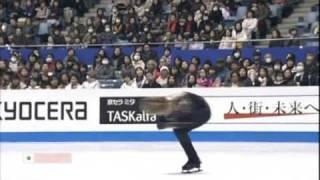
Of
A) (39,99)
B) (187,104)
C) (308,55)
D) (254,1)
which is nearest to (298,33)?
(308,55)

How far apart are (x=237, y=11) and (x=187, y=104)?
3212 millimetres

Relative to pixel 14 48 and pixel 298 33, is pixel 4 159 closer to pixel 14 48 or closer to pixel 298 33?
pixel 14 48

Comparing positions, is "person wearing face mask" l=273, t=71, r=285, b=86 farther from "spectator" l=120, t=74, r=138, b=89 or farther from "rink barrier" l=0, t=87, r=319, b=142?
"spectator" l=120, t=74, r=138, b=89

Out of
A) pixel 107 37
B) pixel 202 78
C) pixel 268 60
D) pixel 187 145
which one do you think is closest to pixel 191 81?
pixel 202 78

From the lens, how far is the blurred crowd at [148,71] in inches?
316

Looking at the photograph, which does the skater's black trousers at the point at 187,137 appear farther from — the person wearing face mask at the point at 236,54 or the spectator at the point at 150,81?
the spectator at the point at 150,81

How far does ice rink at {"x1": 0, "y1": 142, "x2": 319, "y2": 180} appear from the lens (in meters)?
5.39

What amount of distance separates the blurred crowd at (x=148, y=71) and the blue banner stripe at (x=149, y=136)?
1.94 ft

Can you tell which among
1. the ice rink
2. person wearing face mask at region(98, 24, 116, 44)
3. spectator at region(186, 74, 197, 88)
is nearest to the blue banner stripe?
the ice rink

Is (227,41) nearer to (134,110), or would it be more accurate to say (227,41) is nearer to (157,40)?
(157,40)

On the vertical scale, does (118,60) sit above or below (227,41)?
below

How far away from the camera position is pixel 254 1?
30.0 feet

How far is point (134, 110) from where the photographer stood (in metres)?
8.70

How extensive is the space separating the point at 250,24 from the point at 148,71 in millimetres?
1399
